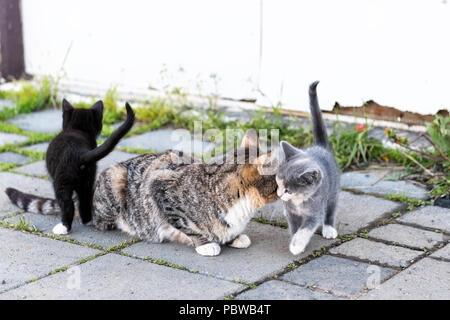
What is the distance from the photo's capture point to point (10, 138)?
→ 6.25 m

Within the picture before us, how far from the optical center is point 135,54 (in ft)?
24.1

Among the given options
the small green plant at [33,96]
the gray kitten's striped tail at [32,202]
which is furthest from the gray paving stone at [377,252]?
the small green plant at [33,96]

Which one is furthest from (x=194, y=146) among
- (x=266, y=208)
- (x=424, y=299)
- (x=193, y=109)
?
(x=424, y=299)

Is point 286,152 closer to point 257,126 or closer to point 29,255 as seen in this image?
point 29,255

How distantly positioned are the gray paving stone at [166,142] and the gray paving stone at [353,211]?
1426mm

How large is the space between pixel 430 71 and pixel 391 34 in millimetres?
488

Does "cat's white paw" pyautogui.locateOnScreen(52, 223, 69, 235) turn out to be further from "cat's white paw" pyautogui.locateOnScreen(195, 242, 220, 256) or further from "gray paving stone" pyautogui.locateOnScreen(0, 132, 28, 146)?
"gray paving stone" pyautogui.locateOnScreen(0, 132, 28, 146)

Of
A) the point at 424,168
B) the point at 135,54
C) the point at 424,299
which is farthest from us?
the point at 135,54

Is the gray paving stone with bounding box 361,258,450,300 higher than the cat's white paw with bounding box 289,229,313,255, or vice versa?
the cat's white paw with bounding box 289,229,313,255

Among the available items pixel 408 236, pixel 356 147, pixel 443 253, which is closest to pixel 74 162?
pixel 408 236

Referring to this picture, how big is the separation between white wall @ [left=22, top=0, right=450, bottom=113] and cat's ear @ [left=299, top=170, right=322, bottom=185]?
2.62m

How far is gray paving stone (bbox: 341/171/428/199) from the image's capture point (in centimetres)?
480

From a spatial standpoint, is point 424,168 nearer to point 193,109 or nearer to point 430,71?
point 430,71

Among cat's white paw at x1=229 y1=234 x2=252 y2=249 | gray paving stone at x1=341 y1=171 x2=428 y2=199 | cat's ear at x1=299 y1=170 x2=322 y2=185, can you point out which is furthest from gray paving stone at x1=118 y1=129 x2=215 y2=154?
cat's ear at x1=299 y1=170 x2=322 y2=185
